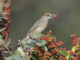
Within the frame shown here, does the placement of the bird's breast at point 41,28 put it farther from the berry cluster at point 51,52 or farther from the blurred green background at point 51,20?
the blurred green background at point 51,20

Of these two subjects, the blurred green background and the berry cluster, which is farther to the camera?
the blurred green background

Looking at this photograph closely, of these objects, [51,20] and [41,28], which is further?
[51,20]

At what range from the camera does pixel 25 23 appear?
44.8 feet

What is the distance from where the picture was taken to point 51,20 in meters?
14.4

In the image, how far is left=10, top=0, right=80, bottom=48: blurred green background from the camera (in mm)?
13289

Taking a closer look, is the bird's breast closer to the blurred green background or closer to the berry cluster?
the berry cluster

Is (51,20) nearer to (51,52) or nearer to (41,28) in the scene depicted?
(41,28)

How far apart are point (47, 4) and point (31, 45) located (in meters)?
12.3

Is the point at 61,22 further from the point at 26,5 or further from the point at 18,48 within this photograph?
the point at 18,48

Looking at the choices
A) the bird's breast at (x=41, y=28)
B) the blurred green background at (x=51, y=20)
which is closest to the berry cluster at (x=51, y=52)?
the bird's breast at (x=41, y=28)

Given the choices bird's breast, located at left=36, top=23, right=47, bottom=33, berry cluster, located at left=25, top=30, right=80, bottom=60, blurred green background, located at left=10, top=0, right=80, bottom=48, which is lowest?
blurred green background, located at left=10, top=0, right=80, bottom=48

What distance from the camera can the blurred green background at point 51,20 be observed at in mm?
13289

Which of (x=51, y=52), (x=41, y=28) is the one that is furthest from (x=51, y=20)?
(x=51, y=52)

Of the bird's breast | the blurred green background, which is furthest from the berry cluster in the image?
the blurred green background
